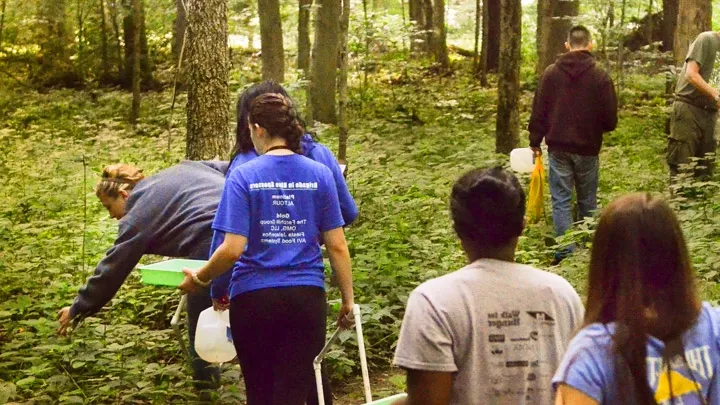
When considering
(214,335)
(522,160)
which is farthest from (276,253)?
(522,160)

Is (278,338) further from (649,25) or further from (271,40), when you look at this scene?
(649,25)

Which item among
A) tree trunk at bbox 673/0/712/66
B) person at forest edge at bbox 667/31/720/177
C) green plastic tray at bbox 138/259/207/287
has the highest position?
tree trunk at bbox 673/0/712/66

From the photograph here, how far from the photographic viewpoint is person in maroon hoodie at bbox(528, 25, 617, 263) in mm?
8625

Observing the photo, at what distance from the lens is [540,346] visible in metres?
2.70

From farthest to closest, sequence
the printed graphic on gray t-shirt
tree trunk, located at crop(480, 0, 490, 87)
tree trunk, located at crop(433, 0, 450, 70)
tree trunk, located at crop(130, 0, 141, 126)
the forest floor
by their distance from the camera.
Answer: tree trunk, located at crop(433, 0, 450, 70)
tree trunk, located at crop(480, 0, 490, 87)
tree trunk, located at crop(130, 0, 141, 126)
the forest floor
the printed graphic on gray t-shirt

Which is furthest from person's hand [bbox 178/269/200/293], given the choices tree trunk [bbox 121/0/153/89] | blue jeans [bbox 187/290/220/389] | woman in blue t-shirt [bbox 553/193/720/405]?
tree trunk [bbox 121/0/153/89]

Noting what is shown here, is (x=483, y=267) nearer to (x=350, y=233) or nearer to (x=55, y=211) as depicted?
(x=350, y=233)

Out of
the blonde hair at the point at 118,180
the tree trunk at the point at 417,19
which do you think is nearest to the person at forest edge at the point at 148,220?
the blonde hair at the point at 118,180

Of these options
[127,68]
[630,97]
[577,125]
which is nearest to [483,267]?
[577,125]

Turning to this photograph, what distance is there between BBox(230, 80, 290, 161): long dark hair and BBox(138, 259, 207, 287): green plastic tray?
0.65 m

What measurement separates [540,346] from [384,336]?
4.34 meters

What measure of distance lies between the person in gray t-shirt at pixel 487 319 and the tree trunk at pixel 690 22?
9.10m

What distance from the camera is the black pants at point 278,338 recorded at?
4.11 metres

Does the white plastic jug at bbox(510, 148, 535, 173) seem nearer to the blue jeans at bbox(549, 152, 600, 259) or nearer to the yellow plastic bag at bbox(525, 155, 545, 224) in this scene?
the yellow plastic bag at bbox(525, 155, 545, 224)
